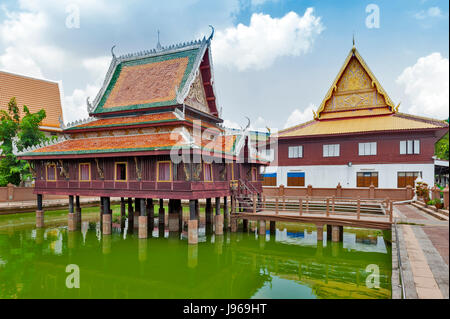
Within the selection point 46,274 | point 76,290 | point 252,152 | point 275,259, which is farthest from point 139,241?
point 252,152

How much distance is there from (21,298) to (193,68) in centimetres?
1385

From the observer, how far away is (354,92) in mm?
29125

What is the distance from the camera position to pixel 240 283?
11.1m

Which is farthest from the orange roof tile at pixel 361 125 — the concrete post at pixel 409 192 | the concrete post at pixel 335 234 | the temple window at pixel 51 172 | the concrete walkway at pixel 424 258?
the temple window at pixel 51 172

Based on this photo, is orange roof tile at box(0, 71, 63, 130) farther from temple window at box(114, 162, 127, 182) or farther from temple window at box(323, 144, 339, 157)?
temple window at box(323, 144, 339, 157)

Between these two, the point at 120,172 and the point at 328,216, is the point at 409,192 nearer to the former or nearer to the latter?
the point at 328,216

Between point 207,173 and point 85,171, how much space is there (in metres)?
7.66

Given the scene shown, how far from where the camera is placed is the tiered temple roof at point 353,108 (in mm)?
26938

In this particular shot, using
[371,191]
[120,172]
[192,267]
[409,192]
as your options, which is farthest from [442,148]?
[120,172]

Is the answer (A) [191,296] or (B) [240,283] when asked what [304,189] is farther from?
(A) [191,296]

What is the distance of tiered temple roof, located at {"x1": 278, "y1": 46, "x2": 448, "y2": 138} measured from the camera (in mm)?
26938

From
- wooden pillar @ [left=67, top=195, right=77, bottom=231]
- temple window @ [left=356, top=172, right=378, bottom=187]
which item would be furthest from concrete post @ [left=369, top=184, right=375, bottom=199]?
wooden pillar @ [left=67, top=195, right=77, bottom=231]

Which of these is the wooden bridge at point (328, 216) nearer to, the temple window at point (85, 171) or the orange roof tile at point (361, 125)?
the temple window at point (85, 171)

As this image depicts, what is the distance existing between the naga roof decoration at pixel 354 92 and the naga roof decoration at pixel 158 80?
14.1 metres
